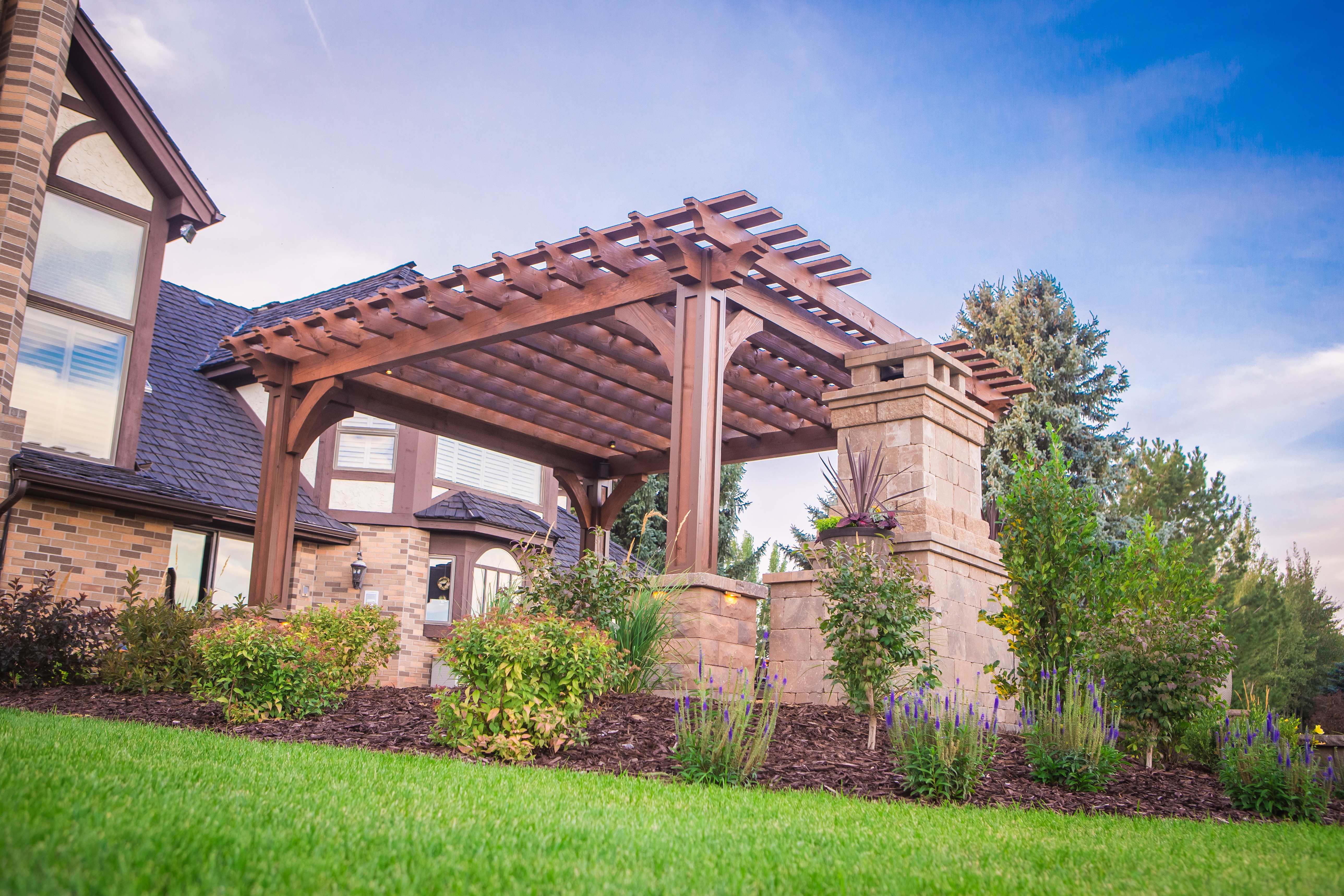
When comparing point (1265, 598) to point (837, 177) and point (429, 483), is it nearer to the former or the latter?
point (837, 177)

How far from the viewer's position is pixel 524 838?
2787 mm

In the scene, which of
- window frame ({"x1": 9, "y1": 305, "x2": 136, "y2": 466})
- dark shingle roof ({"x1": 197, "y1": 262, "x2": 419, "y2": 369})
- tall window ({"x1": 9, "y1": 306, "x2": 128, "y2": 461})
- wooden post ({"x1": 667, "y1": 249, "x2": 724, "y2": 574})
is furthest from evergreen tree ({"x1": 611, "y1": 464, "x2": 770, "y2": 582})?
wooden post ({"x1": 667, "y1": 249, "x2": 724, "y2": 574})

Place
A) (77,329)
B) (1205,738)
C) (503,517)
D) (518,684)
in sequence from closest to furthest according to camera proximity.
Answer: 1. (518,684)
2. (1205,738)
3. (77,329)
4. (503,517)

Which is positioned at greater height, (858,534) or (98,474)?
(98,474)

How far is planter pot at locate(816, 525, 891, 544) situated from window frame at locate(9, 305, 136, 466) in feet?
26.8

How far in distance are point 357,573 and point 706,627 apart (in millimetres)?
8481

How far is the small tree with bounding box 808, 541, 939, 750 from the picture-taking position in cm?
550

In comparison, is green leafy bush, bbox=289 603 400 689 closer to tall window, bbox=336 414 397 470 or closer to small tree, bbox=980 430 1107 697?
small tree, bbox=980 430 1107 697

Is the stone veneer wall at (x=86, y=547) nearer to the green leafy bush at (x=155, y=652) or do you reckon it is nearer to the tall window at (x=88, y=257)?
the tall window at (x=88, y=257)

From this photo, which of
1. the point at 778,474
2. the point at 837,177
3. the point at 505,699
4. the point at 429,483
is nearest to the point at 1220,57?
the point at 837,177

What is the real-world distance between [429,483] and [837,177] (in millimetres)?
7832

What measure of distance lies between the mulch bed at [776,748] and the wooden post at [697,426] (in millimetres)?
1447

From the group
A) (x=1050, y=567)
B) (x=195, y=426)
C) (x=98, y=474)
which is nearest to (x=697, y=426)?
(x=1050, y=567)

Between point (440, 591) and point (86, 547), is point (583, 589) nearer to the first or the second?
point (86, 547)
